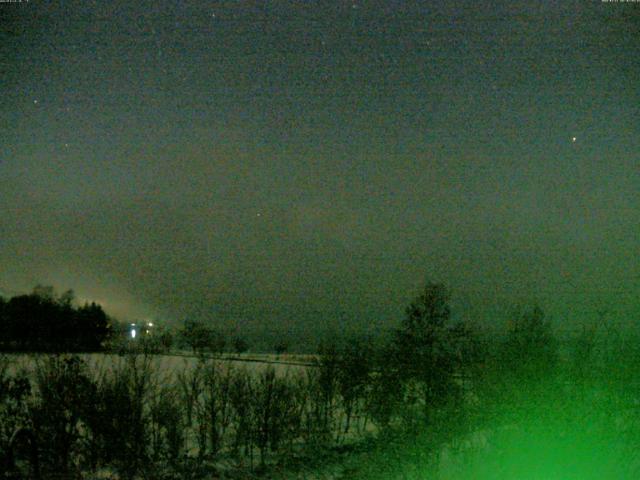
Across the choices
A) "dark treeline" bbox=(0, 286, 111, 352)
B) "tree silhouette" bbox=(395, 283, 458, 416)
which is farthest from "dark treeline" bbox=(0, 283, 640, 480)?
"dark treeline" bbox=(0, 286, 111, 352)

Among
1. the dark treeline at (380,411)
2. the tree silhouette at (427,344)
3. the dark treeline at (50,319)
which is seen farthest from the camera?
the dark treeline at (50,319)

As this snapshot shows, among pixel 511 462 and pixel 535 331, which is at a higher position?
pixel 535 331

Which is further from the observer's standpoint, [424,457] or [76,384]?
[76,384]

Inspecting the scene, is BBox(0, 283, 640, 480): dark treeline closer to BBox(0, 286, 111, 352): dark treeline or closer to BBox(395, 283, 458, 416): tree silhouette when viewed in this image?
BBox(395, 283, 458, 416): tree silhouette

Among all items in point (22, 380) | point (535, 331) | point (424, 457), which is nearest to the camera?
point (424, 457)

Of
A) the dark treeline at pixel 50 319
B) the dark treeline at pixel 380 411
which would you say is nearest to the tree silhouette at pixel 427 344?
the dark treeline at pixel 380 411

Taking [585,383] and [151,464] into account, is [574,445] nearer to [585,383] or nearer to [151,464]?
[585,383]

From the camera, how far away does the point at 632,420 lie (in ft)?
22.8

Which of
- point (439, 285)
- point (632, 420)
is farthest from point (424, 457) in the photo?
point (439, 285)

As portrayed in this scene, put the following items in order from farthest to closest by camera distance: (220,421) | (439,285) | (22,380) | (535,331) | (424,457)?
(439,285) < (220,421) < (535,331) < (22,380) < (424,457)

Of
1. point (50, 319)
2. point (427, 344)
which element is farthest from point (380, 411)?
point (50, 319)

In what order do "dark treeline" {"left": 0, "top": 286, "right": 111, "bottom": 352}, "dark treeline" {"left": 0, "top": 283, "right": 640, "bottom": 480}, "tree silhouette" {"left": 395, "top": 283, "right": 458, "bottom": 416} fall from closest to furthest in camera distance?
"dark treeline" {"left": 0, "top": 283, "right": 640, "bottom": 480} < "tree silhouette" {"left": 395, "top": 283, "right": 458, "bottom": 416} < "dark treeline" {"left": 0, "top": 286, "right": 111, "bottom": 352}

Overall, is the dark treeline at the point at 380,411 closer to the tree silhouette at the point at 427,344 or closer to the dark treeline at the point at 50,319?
the tree silhouette at the point at 427,344

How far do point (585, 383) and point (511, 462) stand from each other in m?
1.33
